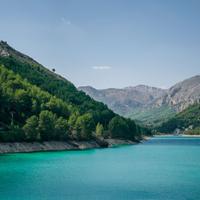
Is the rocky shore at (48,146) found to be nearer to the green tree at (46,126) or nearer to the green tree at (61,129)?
the green tree at (46,126)

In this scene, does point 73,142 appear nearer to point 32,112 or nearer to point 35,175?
point 32,112

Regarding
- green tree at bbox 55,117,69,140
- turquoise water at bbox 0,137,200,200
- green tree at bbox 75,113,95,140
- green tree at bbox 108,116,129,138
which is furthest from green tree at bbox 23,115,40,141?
green tree at bbox 108,116,129,138

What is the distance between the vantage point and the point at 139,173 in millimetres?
71188

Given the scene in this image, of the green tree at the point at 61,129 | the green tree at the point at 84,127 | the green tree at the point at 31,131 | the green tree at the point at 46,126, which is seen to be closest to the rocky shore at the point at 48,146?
the green tree at the point at 31,131

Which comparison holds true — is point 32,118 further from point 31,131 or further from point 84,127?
point 84,127

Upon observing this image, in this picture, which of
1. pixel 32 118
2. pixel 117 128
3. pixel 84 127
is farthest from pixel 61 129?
pixel 117 128

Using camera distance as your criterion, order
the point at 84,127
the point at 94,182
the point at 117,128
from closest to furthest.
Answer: the point at 94,182, the point at 84,127, the point at 117,128

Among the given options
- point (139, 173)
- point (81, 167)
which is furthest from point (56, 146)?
point (139, 173)

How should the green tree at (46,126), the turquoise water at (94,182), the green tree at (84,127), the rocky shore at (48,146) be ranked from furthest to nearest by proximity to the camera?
1. the green tree at (84,127)
2. the green tree at (46,126)
3. the rocky shore at (48,146)
4. the turquoise water at (94,182)

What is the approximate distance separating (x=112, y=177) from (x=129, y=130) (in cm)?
13351

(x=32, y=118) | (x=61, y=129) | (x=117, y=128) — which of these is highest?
(x=32, y=118)

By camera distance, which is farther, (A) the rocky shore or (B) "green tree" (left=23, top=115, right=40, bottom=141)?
(B) "green tree" (left=23, top=115, right=40, bottom=141)

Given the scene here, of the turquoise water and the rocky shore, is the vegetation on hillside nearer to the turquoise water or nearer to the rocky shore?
the rocky shore

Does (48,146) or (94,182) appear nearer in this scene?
(94,182)
